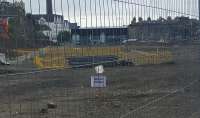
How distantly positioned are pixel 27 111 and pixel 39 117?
0.53m

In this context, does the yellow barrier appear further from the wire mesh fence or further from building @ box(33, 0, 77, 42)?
building @ box(33, 0, 77, 42)

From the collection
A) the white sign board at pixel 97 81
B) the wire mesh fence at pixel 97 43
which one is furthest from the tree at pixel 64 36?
the white sign board at pixel 97 81

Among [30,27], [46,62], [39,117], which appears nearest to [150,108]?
[46,62]

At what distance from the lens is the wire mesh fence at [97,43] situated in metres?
5.20

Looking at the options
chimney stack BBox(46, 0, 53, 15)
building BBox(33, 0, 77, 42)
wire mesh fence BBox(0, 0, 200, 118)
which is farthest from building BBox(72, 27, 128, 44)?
chimney stack BBox(46, 0, 53, 15)

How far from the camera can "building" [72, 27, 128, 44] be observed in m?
6.19

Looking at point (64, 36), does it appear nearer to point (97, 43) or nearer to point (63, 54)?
point (63, 54)

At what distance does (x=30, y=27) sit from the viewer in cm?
522

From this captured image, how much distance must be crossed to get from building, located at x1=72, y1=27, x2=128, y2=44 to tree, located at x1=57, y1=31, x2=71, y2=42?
11 cm

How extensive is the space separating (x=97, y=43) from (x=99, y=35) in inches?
3.7

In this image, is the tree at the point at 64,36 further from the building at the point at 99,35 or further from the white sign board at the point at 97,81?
the white sign board at the point at 97,81

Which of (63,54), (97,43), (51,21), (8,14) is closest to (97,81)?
(97,43)

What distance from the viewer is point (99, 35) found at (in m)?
6.55

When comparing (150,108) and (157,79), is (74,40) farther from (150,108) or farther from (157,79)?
(157,79)
